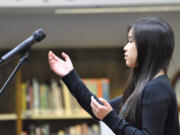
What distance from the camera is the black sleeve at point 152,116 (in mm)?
1224

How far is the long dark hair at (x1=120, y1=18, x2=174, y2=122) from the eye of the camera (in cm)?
129

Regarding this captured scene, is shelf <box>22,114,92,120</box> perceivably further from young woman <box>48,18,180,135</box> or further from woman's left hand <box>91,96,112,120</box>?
woman's left hand <box>91,96,112,120</box>

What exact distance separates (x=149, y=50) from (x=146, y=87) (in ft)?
0.41

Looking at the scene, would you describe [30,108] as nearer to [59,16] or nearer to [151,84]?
[59,16]

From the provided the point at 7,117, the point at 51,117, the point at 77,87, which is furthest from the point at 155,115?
the point at 7,117

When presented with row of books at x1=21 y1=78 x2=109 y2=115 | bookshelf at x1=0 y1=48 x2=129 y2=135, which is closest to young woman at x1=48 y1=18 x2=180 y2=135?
row of books at x1=21 y1=78 x2=109 y2=115

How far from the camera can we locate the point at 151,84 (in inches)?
49.6

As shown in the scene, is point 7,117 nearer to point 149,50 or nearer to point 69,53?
point 69,53

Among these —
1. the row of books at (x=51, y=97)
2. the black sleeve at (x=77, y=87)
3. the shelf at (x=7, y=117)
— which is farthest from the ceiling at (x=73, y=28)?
the black sleeve at (x=77, y=87)

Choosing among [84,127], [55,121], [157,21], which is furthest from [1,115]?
[157,21]

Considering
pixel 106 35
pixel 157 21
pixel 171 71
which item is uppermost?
pixel 157 21

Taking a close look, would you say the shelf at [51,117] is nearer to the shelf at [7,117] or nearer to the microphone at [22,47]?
the shelf at [7,117]

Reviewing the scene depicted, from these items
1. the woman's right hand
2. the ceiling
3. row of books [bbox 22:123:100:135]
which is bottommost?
row of books [bbox 22:123:100:135]

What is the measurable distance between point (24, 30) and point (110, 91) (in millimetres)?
883
